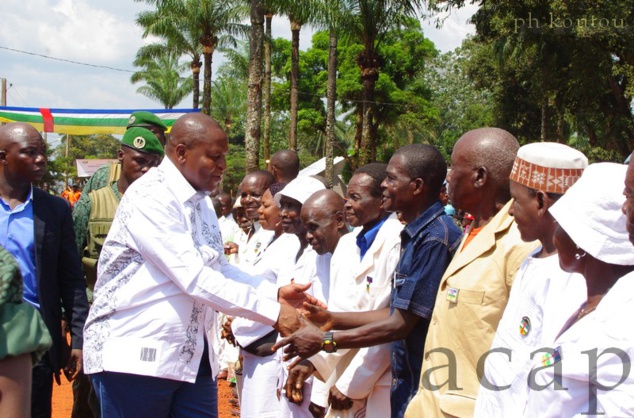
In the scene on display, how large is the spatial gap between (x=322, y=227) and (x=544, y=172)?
2.21 meters

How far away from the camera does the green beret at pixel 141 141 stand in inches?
208

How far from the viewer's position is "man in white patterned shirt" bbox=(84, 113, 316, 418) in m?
3.65

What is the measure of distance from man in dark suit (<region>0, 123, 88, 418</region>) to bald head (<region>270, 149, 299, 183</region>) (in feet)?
10.6

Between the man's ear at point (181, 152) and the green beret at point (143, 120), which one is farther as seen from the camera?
the green beret at point (143, 120)

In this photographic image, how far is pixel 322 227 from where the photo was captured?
16.4ft

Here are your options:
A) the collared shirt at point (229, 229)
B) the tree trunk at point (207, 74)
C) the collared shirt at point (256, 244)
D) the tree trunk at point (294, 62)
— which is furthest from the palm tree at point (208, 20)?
the collared shirt at point (256, 244)

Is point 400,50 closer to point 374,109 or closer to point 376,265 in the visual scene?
point 374,109

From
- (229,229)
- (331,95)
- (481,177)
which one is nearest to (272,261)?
(481,177)

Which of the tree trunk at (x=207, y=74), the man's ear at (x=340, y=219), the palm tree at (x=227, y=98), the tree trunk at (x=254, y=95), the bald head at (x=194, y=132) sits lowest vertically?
the man's ear at (x=340, y=219)

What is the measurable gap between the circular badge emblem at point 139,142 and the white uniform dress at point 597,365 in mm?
3704

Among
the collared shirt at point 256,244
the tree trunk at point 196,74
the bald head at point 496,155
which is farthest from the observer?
the tree trunk at point 196,74

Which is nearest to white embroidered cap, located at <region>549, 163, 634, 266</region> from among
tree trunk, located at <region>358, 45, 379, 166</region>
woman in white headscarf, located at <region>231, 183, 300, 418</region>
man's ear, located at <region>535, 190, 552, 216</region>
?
man's ear, located at <region>535, 190, 552, 216</region>

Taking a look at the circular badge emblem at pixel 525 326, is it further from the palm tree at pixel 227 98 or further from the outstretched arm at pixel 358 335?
the palm tree at pixel 227 98

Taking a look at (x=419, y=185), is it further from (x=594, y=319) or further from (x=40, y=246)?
(x=40, y=246)
